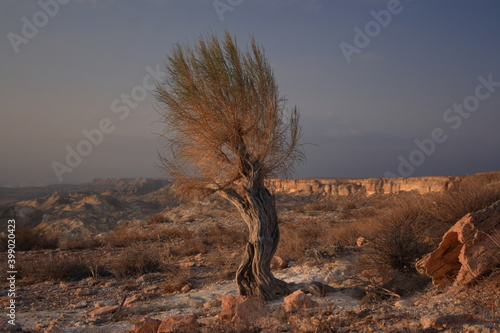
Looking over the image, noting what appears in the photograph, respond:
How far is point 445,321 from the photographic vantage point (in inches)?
133

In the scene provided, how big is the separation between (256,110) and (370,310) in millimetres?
3513

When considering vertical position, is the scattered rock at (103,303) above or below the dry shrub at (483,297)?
below

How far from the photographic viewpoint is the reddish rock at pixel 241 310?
4.30 m

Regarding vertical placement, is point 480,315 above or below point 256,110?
below

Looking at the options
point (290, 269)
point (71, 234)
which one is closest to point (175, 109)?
point (290, 269)

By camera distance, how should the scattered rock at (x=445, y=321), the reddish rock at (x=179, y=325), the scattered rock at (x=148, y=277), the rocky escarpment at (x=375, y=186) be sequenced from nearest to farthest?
the scattered rock at (x=445, y=321) < the reddish rock at (x=179, y=325) < the scattered rock at (x=148, y=277) < the rocky escarpment at (x=375, y=186)

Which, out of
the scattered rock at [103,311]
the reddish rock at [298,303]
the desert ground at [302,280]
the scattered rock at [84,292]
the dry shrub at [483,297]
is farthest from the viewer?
the scattered rock at [84,292]

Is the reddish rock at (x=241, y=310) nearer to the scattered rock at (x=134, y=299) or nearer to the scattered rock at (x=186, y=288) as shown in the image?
the scattered rock at (x=134, y=299)

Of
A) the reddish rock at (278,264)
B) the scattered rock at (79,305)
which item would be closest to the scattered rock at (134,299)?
the scattered rock at (79,305)

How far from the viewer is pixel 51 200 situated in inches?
1261

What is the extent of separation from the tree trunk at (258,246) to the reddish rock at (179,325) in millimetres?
1854

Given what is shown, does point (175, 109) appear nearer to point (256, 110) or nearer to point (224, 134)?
point (224, 134)

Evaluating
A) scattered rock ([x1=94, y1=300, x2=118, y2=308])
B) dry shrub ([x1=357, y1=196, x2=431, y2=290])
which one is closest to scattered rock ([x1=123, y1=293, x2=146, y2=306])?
scattered rock ([x1=94, y1=300, x2=118, y2=308])

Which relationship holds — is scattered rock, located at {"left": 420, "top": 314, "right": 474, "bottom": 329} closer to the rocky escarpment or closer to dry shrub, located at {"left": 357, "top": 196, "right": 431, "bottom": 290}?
dry shrub, located at {"left": 357, "top": 196, "right": 431, "bottom": 290}
